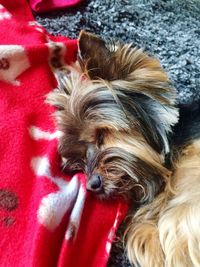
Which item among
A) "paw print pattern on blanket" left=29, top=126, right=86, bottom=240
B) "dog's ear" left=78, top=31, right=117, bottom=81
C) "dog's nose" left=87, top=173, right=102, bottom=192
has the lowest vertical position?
"paw print pattern on blanket" left=29, top=126, right=86, bottom=240

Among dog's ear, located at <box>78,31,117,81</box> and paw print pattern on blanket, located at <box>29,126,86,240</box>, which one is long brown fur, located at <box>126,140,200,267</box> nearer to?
paw print pattern on blanket, located at <box>29,126,86,240</box>

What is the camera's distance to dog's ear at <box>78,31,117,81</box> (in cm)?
141

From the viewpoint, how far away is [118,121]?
4.56 ft

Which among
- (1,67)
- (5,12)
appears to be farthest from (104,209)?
(5,12)

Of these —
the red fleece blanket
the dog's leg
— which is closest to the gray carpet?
the red fleece blanket

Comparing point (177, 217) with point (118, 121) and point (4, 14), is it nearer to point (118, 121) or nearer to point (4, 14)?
point (118, 121)

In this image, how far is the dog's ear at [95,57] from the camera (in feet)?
4.64

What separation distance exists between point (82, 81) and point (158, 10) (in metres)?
0.70

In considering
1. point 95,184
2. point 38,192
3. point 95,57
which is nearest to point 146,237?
point 95,184

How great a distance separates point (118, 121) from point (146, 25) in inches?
26.5

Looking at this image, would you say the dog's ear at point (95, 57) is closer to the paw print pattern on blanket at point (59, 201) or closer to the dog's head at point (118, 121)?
the dog's head at point (118, 121)

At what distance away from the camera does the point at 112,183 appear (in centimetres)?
137

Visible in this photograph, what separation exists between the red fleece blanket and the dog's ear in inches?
7.5

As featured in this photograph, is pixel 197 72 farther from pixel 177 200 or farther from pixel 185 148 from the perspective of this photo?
pixel 177 200
